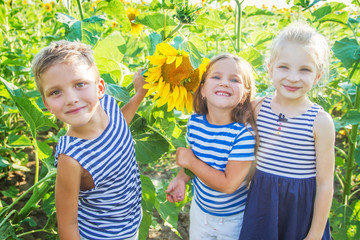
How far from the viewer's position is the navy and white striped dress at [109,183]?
0.80m

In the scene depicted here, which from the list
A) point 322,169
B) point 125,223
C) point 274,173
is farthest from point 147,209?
point 322,169

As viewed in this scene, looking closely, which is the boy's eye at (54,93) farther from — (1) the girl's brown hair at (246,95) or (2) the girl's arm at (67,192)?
(1) the girl's brown hair at (246,95)

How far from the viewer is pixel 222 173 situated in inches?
36.3

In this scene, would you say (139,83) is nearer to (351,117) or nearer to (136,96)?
(136,96)

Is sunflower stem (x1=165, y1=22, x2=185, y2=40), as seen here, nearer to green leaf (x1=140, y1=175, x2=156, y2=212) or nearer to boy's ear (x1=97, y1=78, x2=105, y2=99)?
boy's ear (x1=97, y1=78, x2=105, y2=99)

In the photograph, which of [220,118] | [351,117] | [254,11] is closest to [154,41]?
[220,118]

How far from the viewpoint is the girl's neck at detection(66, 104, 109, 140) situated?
0.81 meters

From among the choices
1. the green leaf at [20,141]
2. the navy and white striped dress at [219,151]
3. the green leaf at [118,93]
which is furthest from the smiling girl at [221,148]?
the green leaf at [20,141]

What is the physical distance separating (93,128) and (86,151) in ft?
0.26

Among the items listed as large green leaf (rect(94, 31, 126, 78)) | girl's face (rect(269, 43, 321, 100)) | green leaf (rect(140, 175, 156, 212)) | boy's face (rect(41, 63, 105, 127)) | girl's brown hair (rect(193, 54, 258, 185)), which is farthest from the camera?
green leaf (rect(140, 175, 156, 212))

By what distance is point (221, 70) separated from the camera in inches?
36.9

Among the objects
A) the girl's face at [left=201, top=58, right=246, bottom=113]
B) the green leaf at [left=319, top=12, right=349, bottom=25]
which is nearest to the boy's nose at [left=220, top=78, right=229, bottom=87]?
the girl's face at [left=201, top=58, right=246, bottom=113]

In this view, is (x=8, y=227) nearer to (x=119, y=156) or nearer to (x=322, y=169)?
(x=119, y=156)

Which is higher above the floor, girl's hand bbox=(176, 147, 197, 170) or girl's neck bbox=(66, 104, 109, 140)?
girl's neck bbox=(66, 104, 109, 140)
